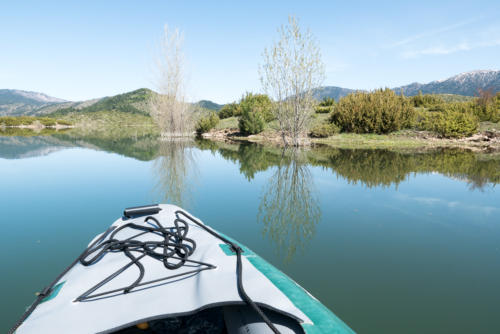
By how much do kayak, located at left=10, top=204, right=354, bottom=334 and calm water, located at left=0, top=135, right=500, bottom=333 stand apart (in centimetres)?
98

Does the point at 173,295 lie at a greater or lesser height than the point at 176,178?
greater

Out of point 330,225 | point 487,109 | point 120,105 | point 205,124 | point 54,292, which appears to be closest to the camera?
point 54,292

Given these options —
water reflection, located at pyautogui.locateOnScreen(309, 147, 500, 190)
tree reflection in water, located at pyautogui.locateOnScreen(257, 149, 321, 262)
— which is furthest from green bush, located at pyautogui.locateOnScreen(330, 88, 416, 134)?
tree reflection in water, located at pyautogui.locateOnScreen(257, 149, 321, 262)

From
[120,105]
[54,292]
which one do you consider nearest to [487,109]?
[54,292]

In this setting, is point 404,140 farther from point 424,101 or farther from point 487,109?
point 424,101

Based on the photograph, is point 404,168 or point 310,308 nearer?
point 310,308

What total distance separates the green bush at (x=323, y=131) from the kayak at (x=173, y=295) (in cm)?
1772

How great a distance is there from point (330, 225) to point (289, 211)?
833 mm

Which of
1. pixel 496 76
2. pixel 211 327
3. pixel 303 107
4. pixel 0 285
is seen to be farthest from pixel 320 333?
pixel 496 76

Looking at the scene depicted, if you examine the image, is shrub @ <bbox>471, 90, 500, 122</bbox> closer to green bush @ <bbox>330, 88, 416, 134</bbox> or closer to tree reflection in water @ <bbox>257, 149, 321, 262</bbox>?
green bush @ <bbox>330, 88, 416, 134</bbox>

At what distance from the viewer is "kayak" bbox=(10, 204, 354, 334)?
112 centimetres

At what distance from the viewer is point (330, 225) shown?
394 cm

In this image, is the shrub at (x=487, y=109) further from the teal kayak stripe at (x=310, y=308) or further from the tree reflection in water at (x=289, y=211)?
the teal kayak stripe at (x=310, y=308)

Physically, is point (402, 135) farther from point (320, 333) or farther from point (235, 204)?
point (320, 333)
